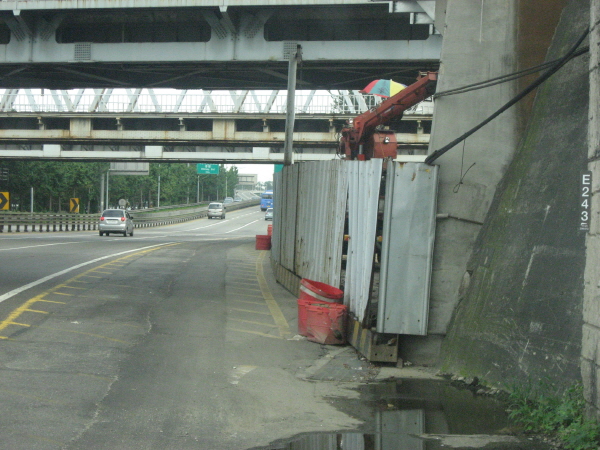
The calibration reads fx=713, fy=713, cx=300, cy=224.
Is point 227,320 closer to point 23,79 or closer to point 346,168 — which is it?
point 346,168

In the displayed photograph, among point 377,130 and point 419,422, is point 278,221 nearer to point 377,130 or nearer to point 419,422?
point 377,130

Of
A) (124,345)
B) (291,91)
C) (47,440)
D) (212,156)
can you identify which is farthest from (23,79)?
(212,156)

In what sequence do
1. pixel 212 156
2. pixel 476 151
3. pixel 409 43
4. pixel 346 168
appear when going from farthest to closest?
pixel 212 156 → pixel 409 43 → pixel 346 168 → pixel 476 151

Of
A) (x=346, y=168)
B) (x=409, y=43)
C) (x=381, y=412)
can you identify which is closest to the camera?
(x=381, y=412)

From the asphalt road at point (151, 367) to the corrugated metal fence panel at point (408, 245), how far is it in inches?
53.9

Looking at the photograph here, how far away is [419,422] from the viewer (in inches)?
264

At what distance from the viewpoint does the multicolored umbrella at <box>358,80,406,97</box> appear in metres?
21.0

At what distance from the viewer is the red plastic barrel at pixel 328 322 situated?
1034 cm

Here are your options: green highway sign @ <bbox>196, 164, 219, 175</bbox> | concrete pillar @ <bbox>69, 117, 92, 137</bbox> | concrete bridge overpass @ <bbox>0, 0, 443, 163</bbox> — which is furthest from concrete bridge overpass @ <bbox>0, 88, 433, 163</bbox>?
green highway sign @ <bbox>196, 164, 219, 175</bbox>

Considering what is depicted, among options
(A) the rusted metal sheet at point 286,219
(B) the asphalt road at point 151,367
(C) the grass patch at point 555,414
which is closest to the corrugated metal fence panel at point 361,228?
(B) the asphalt road at point 151,367

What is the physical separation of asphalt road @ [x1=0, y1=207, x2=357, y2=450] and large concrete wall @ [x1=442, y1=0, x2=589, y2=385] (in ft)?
6.11

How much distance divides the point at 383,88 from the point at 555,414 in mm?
16868

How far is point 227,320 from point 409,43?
9.37m

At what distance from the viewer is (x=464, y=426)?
6559 mm
